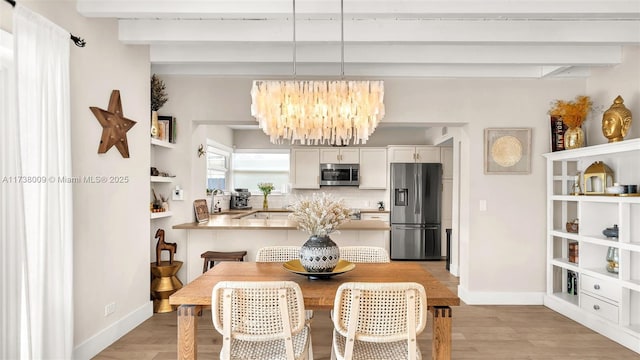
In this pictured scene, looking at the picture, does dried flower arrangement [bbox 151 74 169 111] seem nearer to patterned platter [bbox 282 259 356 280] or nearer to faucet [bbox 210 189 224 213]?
faucet [bbox 210 189 224 213]

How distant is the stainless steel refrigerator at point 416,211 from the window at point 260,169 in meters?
2.16

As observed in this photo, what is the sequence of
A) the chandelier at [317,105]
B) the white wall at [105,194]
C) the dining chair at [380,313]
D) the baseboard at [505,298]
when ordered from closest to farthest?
the dining chair at [380,313], the chandelier at [317,105], the white wall at [105,194], the baseboard at [505,298]

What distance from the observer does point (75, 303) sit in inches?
110

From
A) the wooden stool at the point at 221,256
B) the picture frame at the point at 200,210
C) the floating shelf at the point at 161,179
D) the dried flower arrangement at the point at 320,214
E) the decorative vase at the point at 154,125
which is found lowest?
the wooden stool at the point at 221,256

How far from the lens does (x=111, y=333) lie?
10.5 ft

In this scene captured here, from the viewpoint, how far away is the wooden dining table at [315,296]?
2117 millimetres

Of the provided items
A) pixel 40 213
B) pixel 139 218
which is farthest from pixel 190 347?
pixel 139 218

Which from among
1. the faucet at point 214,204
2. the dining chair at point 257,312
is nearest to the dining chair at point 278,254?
the dining chair at point 257,312

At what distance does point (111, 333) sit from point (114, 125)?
1.63 m

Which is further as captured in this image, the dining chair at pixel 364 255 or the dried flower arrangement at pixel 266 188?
the dried flower arrangement at pixel 266 188

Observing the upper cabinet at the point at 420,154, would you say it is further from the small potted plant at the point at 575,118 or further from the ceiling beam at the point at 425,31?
the ceiling beam at the point at 425,31

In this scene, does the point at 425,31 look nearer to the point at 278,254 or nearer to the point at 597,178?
the point at 278,254

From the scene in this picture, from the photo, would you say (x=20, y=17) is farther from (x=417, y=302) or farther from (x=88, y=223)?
(x=417, y=302)

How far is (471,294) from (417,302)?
276cm
